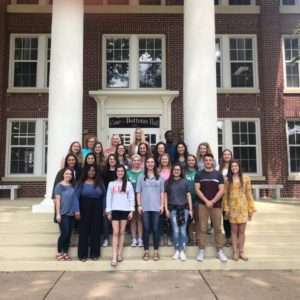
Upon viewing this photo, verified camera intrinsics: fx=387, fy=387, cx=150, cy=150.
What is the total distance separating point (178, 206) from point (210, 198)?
1.94ft

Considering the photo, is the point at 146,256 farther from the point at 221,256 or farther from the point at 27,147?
the point at 27,147

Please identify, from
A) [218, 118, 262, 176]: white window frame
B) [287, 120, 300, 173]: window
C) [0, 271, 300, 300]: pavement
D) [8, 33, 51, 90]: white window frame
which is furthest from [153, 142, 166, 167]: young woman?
[287, 120, 300, 173]: window

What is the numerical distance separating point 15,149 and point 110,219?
404 inches

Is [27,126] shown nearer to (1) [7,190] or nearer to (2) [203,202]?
(1) [7,190]

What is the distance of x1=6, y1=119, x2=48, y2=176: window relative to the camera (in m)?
15.6

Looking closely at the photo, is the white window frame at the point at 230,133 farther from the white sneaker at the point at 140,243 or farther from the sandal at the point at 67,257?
the sandal at the point at 67,257

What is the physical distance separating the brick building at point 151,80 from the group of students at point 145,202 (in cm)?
834

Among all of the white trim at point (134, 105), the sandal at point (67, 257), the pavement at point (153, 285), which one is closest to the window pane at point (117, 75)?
the white trim at point (134, 105)

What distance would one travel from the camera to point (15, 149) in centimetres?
1573

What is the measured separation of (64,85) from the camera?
31.6ft

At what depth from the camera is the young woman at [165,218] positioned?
23.3 feet

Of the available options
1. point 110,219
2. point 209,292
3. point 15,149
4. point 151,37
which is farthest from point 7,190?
point 209,292

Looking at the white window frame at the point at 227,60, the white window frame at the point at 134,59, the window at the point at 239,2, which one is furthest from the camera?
the window at the point at 239,2

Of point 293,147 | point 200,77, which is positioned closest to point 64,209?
point 200,77
